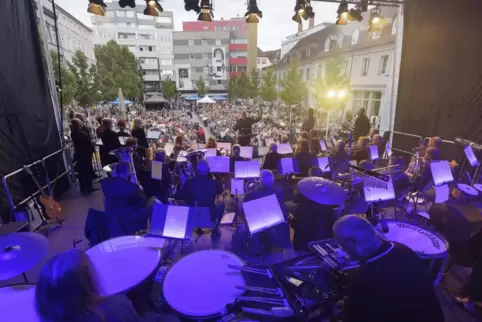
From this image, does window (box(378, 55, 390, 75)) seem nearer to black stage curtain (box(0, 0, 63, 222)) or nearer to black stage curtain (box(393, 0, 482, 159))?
black stage curtain (box(393, 0, 482, 159))

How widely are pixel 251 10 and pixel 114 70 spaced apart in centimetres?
2842

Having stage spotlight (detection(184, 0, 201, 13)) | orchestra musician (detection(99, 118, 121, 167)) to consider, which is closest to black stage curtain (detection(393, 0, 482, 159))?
stage spotlight (detection(184, 0, 201, 13))

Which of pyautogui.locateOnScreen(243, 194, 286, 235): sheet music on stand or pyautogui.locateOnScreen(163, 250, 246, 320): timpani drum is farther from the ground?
pyautogui.locateOnScreen(243, 194, 286, 235): sheet music on stand

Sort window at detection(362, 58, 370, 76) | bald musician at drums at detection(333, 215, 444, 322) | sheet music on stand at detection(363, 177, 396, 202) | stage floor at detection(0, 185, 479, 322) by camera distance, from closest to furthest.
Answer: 1. bald musician at drums at detection(333, 215, 444, 322)
2. stage floor at detection(0, 185, 479, 322)
3. sheet music on stand at detection(363, 177, 396, 202)
4. window at detection(362, 58, 370, 76)

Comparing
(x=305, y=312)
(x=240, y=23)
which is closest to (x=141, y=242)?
(x=305, y=312)

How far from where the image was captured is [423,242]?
2.78m

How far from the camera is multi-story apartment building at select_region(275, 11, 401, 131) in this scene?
16.6 m

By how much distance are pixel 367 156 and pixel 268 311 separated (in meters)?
5.64

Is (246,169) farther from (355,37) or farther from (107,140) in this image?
(355,37)

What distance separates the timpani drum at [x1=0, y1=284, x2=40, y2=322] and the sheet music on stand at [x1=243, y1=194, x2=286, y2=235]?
6.45ft

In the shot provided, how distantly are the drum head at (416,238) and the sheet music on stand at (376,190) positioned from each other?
0.49m

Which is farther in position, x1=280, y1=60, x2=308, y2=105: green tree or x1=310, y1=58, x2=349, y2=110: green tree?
x1=280, y1=60, x2=308, y2=105: green tree

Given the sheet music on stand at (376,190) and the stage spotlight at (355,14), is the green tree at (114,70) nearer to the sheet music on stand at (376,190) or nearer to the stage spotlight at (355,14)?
the stage spotlight at (355,14)

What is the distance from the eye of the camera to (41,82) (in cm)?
635
